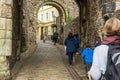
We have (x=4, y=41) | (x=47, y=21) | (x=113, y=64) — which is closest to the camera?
(x=113, y=64)

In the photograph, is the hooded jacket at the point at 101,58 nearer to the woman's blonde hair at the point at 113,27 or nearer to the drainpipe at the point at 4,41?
the woman's blonde hair at the point at 113,27

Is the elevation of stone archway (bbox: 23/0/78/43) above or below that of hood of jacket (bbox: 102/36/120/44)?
above

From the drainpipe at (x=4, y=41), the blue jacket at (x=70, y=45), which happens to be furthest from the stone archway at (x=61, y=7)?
the drainpipe at (x=4, y=41)

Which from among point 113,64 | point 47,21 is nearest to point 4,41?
point 113,64

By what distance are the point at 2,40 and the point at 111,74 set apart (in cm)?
667

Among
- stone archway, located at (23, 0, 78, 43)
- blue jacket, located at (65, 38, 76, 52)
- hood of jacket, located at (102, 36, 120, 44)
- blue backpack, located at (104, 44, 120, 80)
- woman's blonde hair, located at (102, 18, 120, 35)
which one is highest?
stone archway, located at (23, 0, 78, 43)

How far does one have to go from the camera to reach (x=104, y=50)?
3.21m

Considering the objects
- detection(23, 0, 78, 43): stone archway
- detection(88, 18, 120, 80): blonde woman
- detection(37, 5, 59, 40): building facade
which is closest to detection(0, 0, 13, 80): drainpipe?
detection(88, 18, 120, 80): blonde woman

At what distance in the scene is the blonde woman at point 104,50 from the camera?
3.19 metres

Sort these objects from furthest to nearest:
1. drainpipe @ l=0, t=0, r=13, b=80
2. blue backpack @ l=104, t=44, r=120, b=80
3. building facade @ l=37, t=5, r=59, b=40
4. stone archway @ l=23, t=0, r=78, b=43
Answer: building facade @ l=37, t=5, r=59, b=40 → stone archway @ l=23, t=0, r=78, b=43 → drainpipe @ l=0, t=0, r=13, b=80 → blue backpack @ l=104, t=44, r=120, b=80

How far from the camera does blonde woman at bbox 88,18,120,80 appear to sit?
3.19 m

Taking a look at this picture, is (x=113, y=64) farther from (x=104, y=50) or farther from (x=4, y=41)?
(x=4, y=41)

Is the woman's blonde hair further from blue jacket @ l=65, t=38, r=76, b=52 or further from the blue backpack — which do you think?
blue jacket @ l=65, t=38, r=76, b=52

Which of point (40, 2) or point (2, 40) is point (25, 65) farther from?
point (40, 2)
